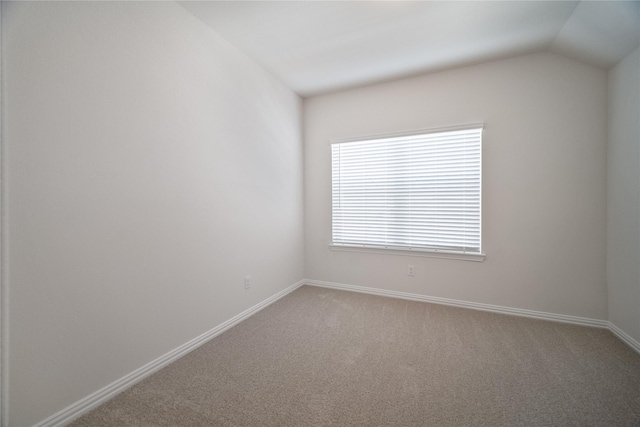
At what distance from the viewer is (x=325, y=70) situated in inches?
112

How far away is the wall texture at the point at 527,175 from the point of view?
236 cm

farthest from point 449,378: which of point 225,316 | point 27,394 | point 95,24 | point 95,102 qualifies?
point 95,24

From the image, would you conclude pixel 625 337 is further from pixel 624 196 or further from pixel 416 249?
pixel 416 249

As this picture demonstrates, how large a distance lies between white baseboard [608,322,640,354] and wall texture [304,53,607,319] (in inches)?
5.5

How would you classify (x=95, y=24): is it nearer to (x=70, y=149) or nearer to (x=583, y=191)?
(x=70, y=149)

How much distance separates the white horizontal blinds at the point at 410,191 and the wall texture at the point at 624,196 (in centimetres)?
99

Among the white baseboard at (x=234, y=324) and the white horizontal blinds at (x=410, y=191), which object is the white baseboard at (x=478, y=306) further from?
the white horizontal blinds at (x=410, y=191)

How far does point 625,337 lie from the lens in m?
2.09

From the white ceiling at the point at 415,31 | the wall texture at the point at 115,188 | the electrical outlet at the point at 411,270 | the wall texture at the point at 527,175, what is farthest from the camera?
the electrical outlet at the point at 411,270

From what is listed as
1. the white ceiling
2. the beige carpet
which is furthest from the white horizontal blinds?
the beige carpet

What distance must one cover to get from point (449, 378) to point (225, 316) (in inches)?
73.4

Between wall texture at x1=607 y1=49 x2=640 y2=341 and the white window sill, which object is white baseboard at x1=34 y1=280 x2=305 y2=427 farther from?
wall texture at x1=607 y1=49 x2=640 y2=341

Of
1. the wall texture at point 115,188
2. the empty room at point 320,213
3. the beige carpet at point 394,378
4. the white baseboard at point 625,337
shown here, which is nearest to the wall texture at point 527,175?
the empty room at point 320,213

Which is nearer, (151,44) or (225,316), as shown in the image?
(151,44)
